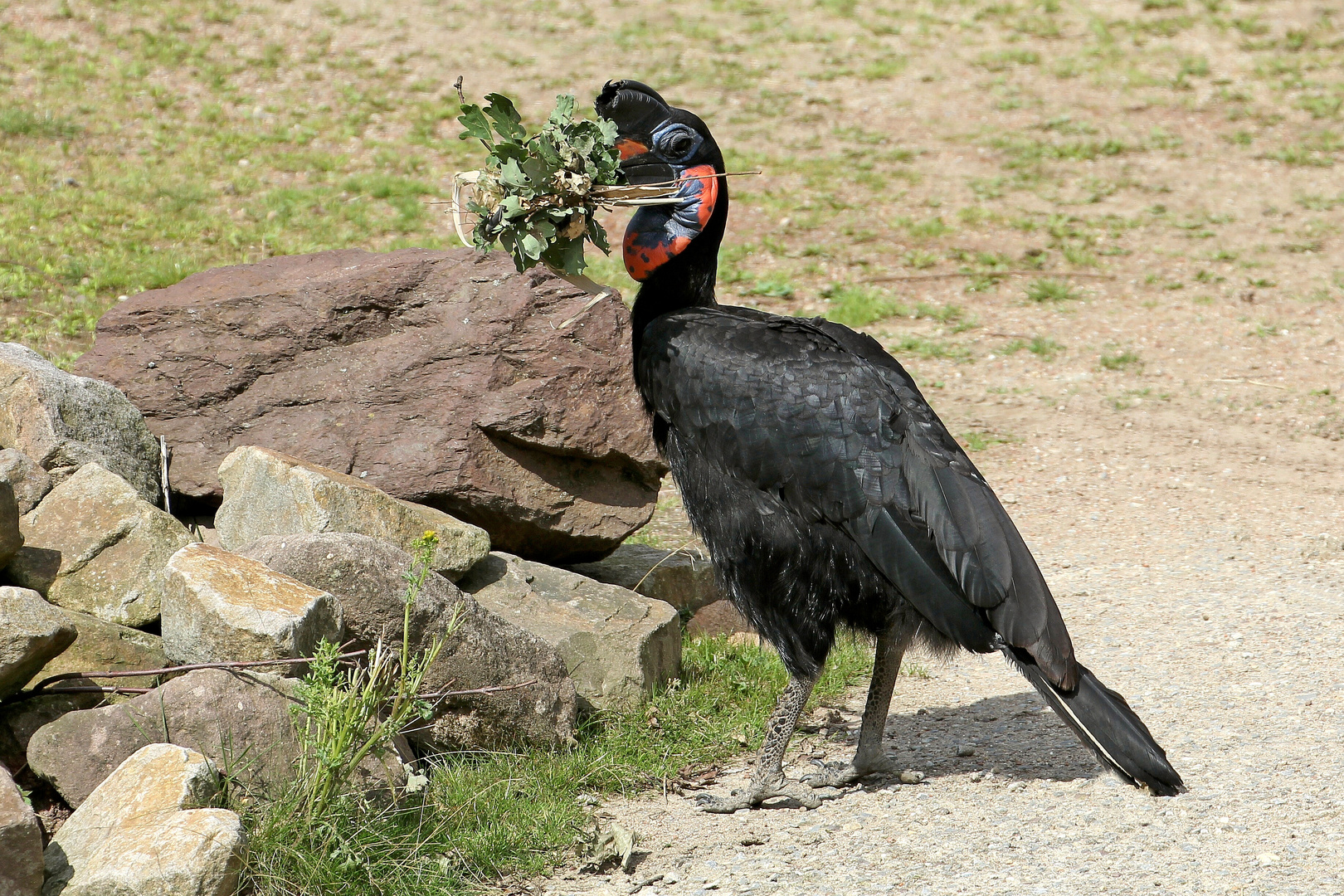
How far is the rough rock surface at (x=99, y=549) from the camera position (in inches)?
180

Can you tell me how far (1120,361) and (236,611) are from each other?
770 centimetres

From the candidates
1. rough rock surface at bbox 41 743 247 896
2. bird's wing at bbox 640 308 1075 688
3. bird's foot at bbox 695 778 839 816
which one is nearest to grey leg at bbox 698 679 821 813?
bird's foot at bbox 695 778 839 816

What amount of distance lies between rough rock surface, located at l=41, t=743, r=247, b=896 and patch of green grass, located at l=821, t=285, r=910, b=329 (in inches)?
291

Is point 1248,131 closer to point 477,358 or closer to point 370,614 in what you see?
point 477,358

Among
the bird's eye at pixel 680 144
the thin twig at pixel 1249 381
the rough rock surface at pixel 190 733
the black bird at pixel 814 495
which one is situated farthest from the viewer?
the thin twig at pixel 1249 381

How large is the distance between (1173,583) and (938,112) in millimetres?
9244

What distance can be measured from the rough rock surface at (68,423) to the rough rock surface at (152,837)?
6.13 feet

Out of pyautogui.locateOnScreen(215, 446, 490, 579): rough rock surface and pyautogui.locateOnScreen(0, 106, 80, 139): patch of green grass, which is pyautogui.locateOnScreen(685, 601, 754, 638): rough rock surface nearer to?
pyautogui.locateOnScreen(215, 446, 490, 579): rough rock surface

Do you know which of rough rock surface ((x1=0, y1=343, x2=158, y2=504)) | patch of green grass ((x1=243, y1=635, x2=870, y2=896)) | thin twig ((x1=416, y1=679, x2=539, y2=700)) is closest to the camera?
patch of green grass ((x1=243, y1=635, x2=870, y2=896))

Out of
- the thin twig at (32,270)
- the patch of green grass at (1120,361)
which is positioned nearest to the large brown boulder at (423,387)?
the thin twig at (32,270)

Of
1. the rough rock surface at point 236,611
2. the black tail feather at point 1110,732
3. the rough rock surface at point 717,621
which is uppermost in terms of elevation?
the rough rock surface at point 236,611

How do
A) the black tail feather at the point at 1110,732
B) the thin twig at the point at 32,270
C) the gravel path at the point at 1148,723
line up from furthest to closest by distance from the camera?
the thin twig at the point at 32,270 → the black tail feather at the point at 1110,732 → the gravel path at the point at 1148,723

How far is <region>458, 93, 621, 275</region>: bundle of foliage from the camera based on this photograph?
4.43 metres

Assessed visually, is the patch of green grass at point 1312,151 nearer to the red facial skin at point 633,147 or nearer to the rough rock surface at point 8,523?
the red facial skin at point 633,147
